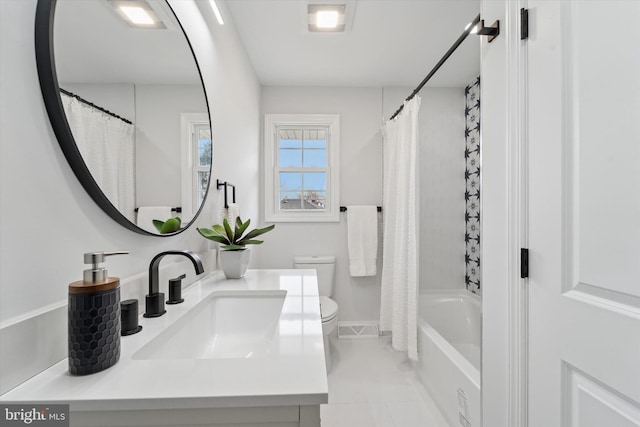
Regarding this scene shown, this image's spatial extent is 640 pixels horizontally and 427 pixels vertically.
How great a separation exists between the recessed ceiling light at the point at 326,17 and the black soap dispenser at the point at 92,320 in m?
1.86

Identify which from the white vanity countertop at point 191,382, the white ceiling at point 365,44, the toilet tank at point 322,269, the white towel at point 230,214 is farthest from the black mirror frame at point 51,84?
the toilet tank at point 322,269

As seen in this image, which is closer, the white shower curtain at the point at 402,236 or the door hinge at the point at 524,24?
the door hinge at the point at 524,24

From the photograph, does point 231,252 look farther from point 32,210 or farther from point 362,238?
point 362,238

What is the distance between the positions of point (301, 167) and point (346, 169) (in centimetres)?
46

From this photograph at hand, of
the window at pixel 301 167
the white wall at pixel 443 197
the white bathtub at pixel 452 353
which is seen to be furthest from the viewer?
the window at pixel 301 167

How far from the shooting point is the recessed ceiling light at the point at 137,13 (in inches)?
30.9

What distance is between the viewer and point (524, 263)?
2.95ft

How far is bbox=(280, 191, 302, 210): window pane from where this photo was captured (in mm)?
2822

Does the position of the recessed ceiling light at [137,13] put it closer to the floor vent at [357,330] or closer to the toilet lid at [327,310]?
the toilet lid at [327,310]

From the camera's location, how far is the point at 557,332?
0.79 metres

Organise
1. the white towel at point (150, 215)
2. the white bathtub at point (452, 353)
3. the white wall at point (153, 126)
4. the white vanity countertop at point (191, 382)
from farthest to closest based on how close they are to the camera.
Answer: the white bathtub at point (452, 353), the white towel at point (150, 215), the white wall at point (153, 126), the white vanity countertop at point (191, 382)

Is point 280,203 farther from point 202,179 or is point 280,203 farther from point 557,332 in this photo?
point 557,332

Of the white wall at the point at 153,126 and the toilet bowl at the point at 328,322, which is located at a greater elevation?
the white wall at the point at 153,126

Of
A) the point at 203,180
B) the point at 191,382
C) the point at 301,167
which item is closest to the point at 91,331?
the point at 191,382
